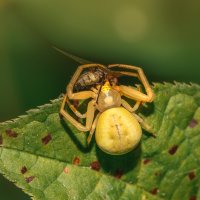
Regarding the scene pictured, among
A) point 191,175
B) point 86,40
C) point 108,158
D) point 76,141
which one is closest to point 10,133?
point 76,141

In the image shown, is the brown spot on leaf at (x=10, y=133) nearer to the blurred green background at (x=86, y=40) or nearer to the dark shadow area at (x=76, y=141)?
the dark shadow area at (x=76, y=141)

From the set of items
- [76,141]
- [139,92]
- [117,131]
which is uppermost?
[139,92]

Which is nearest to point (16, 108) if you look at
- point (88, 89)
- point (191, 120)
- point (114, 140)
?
point (88, 89)

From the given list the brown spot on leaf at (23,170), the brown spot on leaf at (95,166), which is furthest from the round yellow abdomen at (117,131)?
the brown spot on leaf at (23,170)

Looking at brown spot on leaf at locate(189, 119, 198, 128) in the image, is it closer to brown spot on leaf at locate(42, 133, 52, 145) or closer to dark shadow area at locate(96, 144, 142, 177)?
dark shadow area at locate(96, 144, 142, 177)

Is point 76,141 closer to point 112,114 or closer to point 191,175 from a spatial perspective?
point 112,114

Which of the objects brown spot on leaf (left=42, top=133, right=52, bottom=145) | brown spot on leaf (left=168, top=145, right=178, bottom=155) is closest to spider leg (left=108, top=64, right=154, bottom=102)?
brown spot on leaf (left=168, top=145, right=178, bottom=155)

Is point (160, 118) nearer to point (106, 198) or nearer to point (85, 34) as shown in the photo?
point (106, 198)
